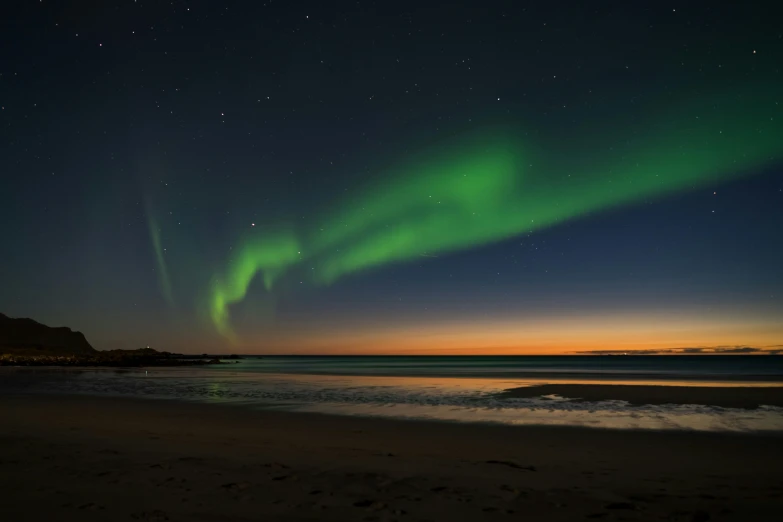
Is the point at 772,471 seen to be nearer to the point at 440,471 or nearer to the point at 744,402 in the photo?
the point at 440,471

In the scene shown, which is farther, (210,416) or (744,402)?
Result: (744,402)

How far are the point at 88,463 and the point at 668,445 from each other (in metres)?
12.5

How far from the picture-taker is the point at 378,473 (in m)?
8.88

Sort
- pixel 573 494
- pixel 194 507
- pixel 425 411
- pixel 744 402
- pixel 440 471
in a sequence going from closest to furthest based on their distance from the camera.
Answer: pixel 194 507, pixel 573 494, pixel 440 471, pixel 425 411, pixel 744 402

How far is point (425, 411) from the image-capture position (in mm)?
19750

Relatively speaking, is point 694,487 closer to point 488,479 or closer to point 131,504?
point 488,479

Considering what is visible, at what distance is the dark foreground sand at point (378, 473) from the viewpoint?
6672mm

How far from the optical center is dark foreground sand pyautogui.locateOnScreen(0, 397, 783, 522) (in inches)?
263

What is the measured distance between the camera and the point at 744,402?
23234 mm

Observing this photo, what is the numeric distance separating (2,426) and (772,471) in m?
19.0

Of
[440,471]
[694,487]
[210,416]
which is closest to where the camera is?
[694,487]

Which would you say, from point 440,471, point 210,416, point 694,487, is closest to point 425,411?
point 210,416

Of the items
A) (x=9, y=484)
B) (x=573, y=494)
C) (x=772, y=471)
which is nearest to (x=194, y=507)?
(x=9, y=484)

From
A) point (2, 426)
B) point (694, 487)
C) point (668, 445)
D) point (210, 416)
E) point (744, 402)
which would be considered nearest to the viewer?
point (694, 487)
